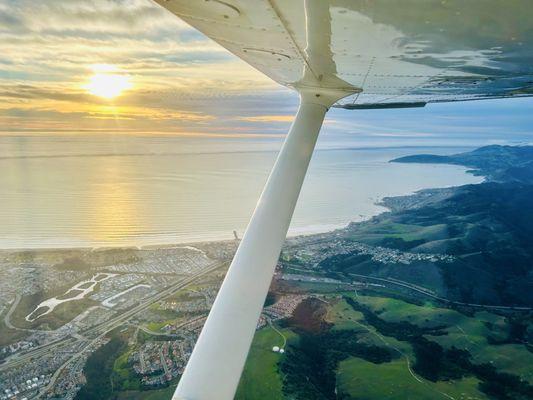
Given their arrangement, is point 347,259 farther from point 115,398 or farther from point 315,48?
point 315,48

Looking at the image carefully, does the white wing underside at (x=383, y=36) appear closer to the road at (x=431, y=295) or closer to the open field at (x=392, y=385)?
the open field at (x=392, y=385)

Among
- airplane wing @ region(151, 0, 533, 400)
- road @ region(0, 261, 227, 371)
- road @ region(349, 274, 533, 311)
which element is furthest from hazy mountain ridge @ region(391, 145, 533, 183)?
airplane wing @ region(151, 0, 533, 400)

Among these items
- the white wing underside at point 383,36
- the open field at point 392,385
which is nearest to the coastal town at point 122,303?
the open field at point 392,385

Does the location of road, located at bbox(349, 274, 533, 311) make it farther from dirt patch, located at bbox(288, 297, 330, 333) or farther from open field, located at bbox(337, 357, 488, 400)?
open field, located at bbox(337, 357, 488, 400)

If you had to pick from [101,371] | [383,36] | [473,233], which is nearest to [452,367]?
[101,371]

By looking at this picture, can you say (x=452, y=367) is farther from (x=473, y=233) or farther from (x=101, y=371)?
(x=473, y=233)

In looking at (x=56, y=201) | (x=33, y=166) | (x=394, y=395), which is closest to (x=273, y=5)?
(x=394, y=395)
